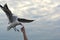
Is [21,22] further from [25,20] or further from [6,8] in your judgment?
[6,8]

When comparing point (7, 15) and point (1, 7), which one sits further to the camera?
point (7, 15)

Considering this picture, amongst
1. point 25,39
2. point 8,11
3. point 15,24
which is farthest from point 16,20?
point 25,39

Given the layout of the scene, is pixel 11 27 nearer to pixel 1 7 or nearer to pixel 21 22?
pixel 21 22

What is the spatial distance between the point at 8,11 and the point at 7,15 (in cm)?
37

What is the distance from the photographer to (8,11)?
475 centimetres

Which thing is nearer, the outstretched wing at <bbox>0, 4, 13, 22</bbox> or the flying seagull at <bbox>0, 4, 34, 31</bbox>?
the flying seagull at <bbox>0, 4, 34, 31</bbox>

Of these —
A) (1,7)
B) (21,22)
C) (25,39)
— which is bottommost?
(25,39)

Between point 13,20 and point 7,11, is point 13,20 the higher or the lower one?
the lower one

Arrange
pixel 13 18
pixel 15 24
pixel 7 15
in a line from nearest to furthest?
1. pixel 15 24
2. pixel 13 18
3. pixel 7 15

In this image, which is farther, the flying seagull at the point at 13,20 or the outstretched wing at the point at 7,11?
the outstretched wing at the point at 7,11

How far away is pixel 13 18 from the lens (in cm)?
472

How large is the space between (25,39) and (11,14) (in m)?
1.18

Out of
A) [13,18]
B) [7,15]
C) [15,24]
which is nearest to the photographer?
[15,24]

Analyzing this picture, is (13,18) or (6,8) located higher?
(6,8)
